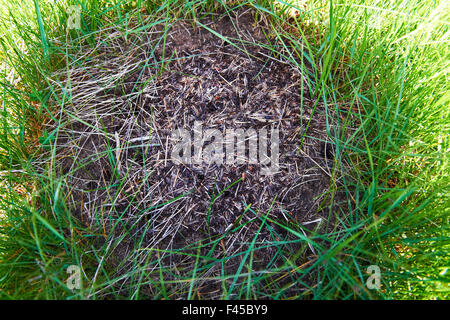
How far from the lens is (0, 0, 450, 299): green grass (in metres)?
1.05

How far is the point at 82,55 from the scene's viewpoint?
1.43 m

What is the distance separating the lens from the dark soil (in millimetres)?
1158

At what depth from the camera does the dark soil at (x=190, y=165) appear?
1.16 meters

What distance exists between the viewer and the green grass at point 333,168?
1049mm

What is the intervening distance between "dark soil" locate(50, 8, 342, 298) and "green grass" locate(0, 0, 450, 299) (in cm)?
4

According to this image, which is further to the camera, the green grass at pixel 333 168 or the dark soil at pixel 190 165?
the dark soil at pixel 190 165

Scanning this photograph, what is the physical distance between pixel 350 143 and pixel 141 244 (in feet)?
3.29

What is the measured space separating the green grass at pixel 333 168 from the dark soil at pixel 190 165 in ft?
0.15

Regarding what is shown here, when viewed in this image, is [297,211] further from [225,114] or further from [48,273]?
[48,273]

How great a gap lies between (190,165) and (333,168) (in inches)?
23.9

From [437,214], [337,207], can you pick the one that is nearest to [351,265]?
[337,207]

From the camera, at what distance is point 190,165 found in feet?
4.01

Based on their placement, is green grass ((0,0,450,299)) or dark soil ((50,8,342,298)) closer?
green grass ((0,0,450,299))
